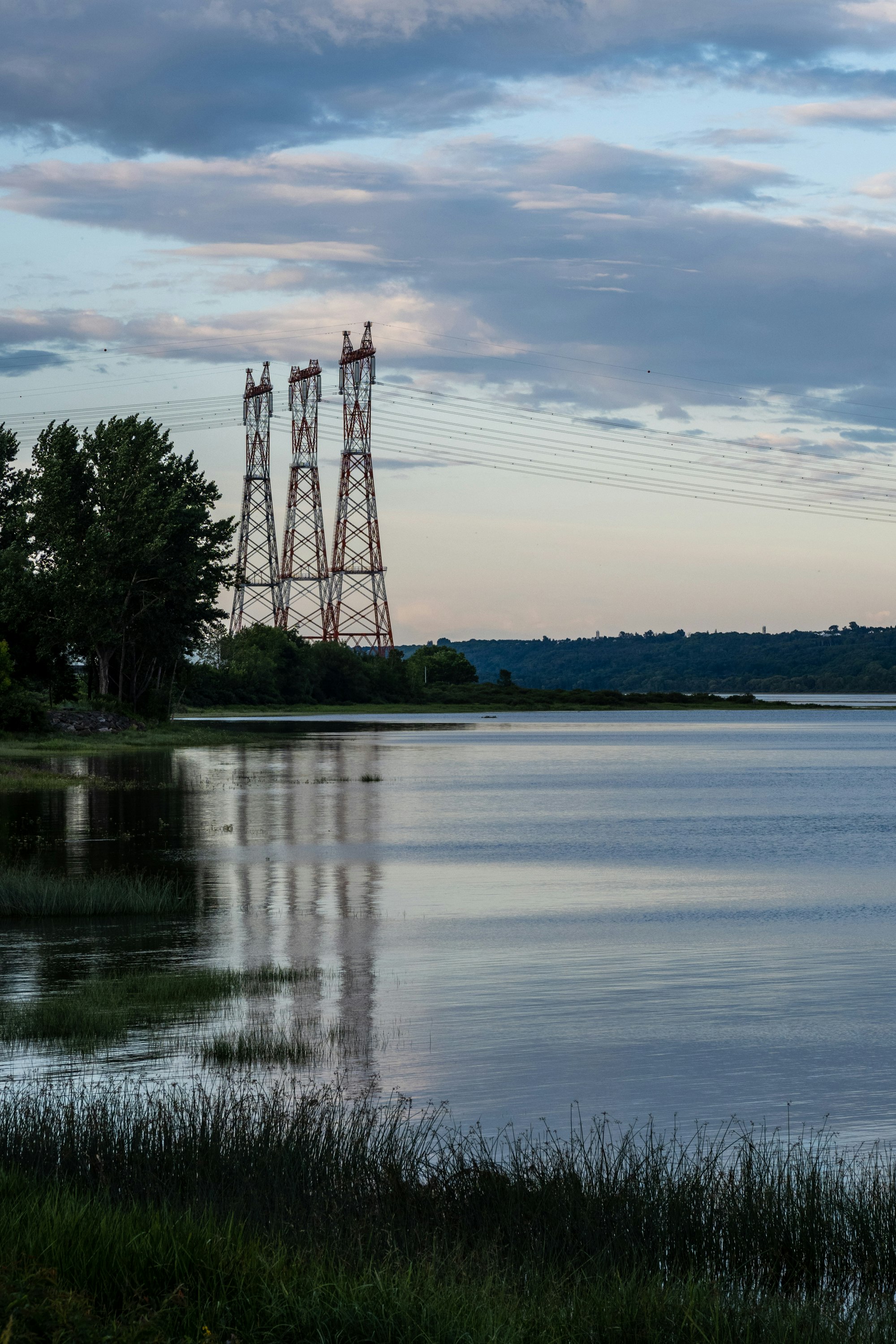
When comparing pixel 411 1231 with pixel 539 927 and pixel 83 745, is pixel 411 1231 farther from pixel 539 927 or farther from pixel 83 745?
pixel 83 745

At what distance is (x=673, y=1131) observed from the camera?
11.7m

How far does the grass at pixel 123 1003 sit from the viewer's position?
1426 cm

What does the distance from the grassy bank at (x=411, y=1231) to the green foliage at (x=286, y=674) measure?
5377 inches

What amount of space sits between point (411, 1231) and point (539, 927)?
15904mm

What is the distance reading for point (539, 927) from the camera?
77.5 ft

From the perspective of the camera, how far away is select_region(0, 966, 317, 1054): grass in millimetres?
14263

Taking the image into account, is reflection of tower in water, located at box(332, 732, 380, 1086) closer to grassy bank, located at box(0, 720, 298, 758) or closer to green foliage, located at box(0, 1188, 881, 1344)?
green foliage, located at box(0, 1188, 881, 1344)

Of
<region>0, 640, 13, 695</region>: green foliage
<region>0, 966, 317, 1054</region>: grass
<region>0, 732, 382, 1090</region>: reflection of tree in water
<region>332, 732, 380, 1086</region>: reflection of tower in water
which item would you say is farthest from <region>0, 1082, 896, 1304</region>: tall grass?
<region>0, 640, 13, 695</region>: green foliage

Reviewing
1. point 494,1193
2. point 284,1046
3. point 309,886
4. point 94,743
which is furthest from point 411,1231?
point 94,743

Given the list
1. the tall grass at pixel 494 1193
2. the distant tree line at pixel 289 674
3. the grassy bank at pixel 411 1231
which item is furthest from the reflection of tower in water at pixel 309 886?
the distant tree line at pixel 289 674

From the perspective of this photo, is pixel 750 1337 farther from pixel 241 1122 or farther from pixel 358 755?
pixel 358 755

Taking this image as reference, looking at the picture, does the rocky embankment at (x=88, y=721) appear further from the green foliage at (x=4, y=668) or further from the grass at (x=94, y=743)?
the green foliage at (x=4, y=668)

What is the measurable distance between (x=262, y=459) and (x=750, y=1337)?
148141 mm

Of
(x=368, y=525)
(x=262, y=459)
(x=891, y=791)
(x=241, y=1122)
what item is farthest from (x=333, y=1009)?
(x=262, y=459)
